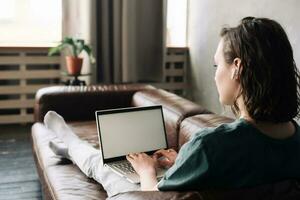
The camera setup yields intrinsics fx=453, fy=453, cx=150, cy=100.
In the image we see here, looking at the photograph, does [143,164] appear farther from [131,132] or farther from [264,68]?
[264,68]

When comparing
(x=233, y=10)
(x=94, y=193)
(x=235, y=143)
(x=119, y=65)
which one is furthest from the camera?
(x=119, y=65)

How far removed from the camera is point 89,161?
2.00m

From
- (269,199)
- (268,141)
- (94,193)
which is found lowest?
(94,193)

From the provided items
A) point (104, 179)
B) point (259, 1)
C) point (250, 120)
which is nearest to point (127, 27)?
point (259, 1)

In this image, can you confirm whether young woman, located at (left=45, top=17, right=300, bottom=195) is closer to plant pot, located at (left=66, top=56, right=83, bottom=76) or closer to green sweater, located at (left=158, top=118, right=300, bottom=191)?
green sweater, located at (left=158, top=118, right=300, bottom=191)

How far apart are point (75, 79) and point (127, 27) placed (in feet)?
2.27

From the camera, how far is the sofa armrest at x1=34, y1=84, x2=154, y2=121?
9.80 feet

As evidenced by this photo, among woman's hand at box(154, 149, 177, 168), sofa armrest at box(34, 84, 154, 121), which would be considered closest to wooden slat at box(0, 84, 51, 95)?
sofa armrest at box(34, 84, 154, 121)

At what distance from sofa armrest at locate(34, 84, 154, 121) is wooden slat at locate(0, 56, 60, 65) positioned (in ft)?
4.04

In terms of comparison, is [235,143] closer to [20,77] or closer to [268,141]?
[268,141]

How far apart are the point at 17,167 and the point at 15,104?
1.23m

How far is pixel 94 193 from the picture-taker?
1.82m

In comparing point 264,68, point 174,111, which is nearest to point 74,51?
point 174,111

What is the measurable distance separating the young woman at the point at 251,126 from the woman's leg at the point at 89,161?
2.12 ft
